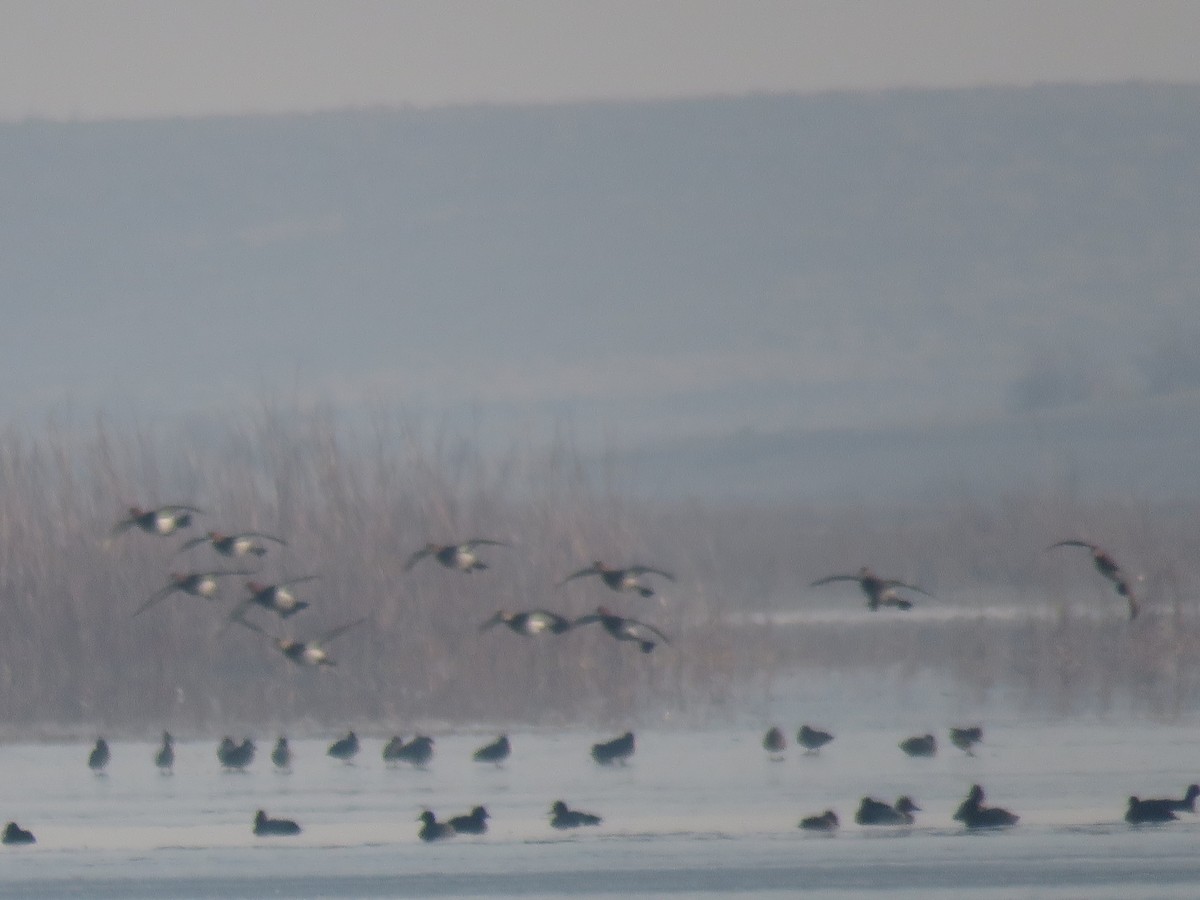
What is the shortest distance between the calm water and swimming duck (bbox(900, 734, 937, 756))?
0.08 meters

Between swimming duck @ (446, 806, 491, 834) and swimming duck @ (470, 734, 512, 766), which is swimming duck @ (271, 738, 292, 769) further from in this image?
swimming duck @ (446, 806, 491, 834)

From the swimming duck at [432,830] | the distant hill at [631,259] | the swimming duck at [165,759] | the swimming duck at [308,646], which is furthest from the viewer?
the distant hill at [631,259]

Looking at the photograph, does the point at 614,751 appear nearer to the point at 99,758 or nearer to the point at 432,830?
the point at 432,830

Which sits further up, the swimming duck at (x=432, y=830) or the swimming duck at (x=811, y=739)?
the swimming duck at (x=811, y=739)

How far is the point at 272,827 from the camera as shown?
11172 mm

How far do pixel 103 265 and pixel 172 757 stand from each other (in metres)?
75.5

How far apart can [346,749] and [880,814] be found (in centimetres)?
364

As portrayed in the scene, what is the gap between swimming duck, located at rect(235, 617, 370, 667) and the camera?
14.6 m

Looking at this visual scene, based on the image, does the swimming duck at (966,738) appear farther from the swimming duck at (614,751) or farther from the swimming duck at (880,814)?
the swimming duck at (880,814)

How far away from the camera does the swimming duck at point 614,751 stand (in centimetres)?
1312

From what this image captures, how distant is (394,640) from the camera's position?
55.7ft

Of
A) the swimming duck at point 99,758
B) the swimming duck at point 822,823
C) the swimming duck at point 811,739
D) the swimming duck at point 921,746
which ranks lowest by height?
the swimming duck at point 822,823

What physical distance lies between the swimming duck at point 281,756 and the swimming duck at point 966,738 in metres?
3.54

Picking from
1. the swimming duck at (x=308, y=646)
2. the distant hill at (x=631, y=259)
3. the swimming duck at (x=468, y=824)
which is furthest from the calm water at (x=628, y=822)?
the distant hill at (x=631, y=259)
